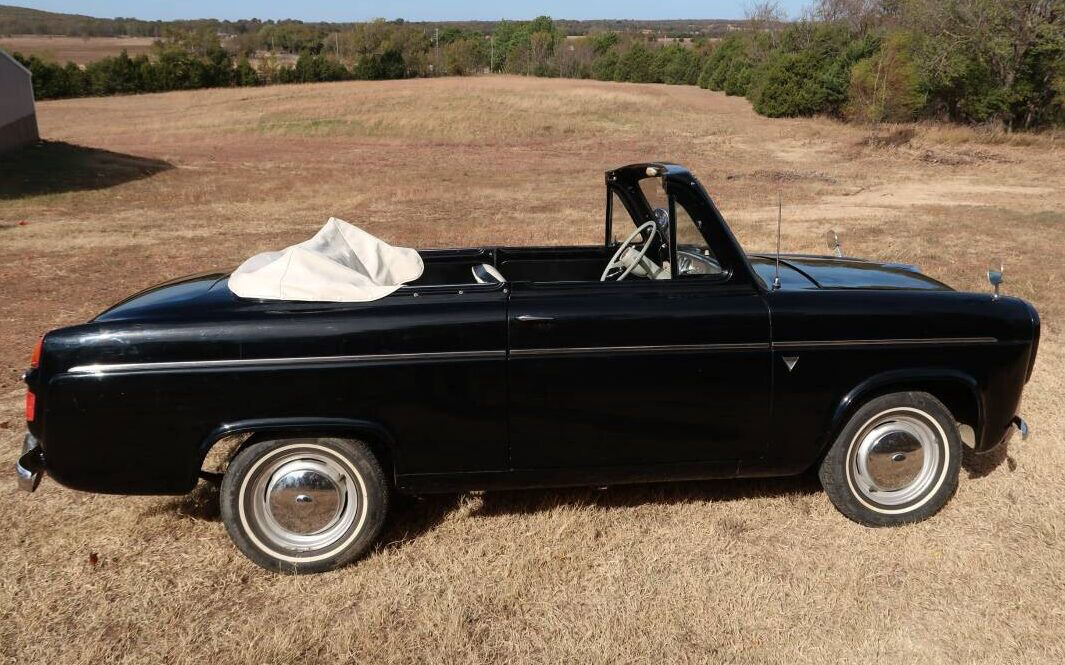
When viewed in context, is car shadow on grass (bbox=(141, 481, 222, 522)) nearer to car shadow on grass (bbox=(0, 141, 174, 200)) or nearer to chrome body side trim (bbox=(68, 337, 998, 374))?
chrome body side trim (bbox=(68, 337, 998, 374))

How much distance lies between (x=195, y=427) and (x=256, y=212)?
11962mm

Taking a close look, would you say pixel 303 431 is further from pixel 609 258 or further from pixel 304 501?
pixel 609 258

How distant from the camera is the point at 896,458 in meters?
3.87

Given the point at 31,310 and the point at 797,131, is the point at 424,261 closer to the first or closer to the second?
the point at 31,310

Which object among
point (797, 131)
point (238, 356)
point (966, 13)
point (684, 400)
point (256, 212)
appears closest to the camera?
point (238, 356)

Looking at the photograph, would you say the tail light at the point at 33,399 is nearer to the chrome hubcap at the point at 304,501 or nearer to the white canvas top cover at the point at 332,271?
the white canvas top cover at the point at 332,271

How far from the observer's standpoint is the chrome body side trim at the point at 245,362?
10.8ft

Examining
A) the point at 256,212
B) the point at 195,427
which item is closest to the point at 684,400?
the point at 195,427

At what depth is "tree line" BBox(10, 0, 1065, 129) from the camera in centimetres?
2600

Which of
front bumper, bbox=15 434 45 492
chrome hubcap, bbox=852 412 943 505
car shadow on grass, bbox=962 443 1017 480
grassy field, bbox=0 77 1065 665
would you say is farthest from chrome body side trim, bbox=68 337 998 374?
car shadow on grass, bbox=962 443 1017 480

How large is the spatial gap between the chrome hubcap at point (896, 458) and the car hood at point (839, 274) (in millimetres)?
651

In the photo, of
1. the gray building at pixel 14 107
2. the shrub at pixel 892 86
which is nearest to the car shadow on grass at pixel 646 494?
the gray building at pixel 14 107

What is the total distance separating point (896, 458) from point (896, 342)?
0.56m

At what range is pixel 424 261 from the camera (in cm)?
439
